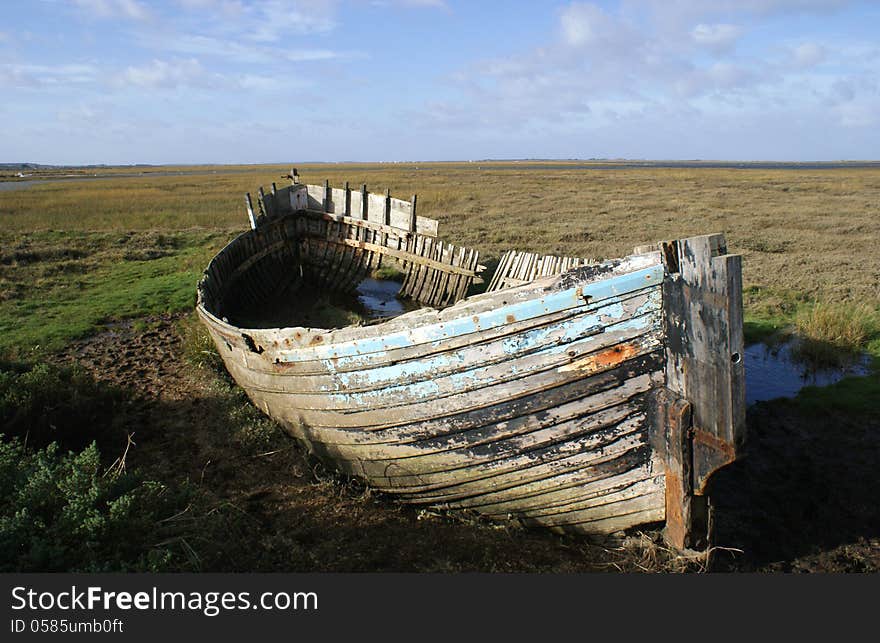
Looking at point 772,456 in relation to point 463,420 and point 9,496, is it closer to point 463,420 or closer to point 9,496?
point 463,420

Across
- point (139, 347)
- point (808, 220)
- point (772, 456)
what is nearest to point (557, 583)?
point (772, 456)

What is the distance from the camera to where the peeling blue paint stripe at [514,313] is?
11.5ft

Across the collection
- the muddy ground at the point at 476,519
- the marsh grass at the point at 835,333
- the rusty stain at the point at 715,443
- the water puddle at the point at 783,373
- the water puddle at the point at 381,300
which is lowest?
the muddy ground at the point at 476,519

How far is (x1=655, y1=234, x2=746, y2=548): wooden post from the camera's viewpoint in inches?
137

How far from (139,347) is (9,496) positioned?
5.94 metres

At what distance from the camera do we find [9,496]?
13.1 ft

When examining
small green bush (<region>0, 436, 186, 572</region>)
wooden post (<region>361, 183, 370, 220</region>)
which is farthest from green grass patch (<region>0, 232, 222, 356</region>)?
small green bush (<region>0, 436, 186, 572</region>)

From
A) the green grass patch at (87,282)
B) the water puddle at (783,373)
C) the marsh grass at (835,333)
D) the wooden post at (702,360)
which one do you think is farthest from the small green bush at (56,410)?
the marsh grass at (835,333)

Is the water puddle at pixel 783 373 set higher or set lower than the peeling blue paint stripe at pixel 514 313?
lower

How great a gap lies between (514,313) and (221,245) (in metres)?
17.3

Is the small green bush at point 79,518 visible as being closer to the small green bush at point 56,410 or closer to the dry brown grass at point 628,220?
the small green bush at point 56,410

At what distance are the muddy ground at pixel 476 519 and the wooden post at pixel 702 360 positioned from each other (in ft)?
2.83

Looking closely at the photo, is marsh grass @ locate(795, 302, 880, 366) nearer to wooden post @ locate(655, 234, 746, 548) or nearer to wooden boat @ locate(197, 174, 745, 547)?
wooden boat @ locate(197, 174, 745, 547)

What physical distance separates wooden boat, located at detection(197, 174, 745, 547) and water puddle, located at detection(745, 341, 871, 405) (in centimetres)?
420
